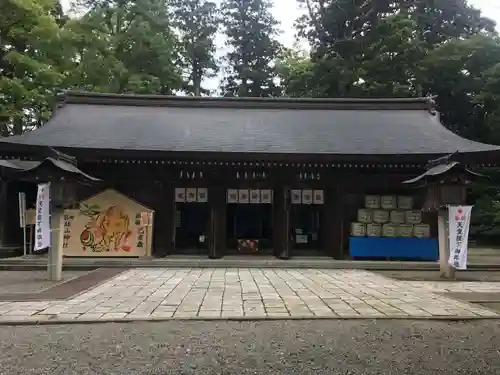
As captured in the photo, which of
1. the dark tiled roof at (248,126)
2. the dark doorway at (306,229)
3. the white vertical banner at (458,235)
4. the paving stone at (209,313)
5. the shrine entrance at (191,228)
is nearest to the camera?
the paving stone at (209,313)

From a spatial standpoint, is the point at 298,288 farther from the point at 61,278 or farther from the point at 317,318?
the point at 61,278

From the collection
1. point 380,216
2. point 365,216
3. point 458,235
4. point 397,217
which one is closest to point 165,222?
point 365,216

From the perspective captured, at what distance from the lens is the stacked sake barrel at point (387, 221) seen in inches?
524

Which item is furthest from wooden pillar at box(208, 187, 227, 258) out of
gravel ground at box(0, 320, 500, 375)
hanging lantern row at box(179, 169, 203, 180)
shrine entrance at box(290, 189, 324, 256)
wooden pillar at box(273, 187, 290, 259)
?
gravel ground at box(0, 320, 500, 375)

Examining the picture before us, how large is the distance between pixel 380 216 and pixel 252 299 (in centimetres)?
733

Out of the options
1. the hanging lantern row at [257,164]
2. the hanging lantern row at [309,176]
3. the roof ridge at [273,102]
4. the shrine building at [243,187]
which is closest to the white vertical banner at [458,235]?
the shrine building at [243,187]

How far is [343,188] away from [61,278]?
8.05 m

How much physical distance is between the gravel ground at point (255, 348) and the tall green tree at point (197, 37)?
30777mm

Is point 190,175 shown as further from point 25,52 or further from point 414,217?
point 25,52

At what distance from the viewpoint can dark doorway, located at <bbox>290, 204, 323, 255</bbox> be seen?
47.3 feet

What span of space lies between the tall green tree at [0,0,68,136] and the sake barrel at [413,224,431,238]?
14.2 metres

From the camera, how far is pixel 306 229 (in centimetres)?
1458

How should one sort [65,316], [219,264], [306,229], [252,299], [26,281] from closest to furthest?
[65,316], [252,299], [26,281], [219,264], [306,229]

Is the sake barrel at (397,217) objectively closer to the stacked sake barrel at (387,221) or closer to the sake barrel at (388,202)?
the stacked sake barrel at (387,221)
